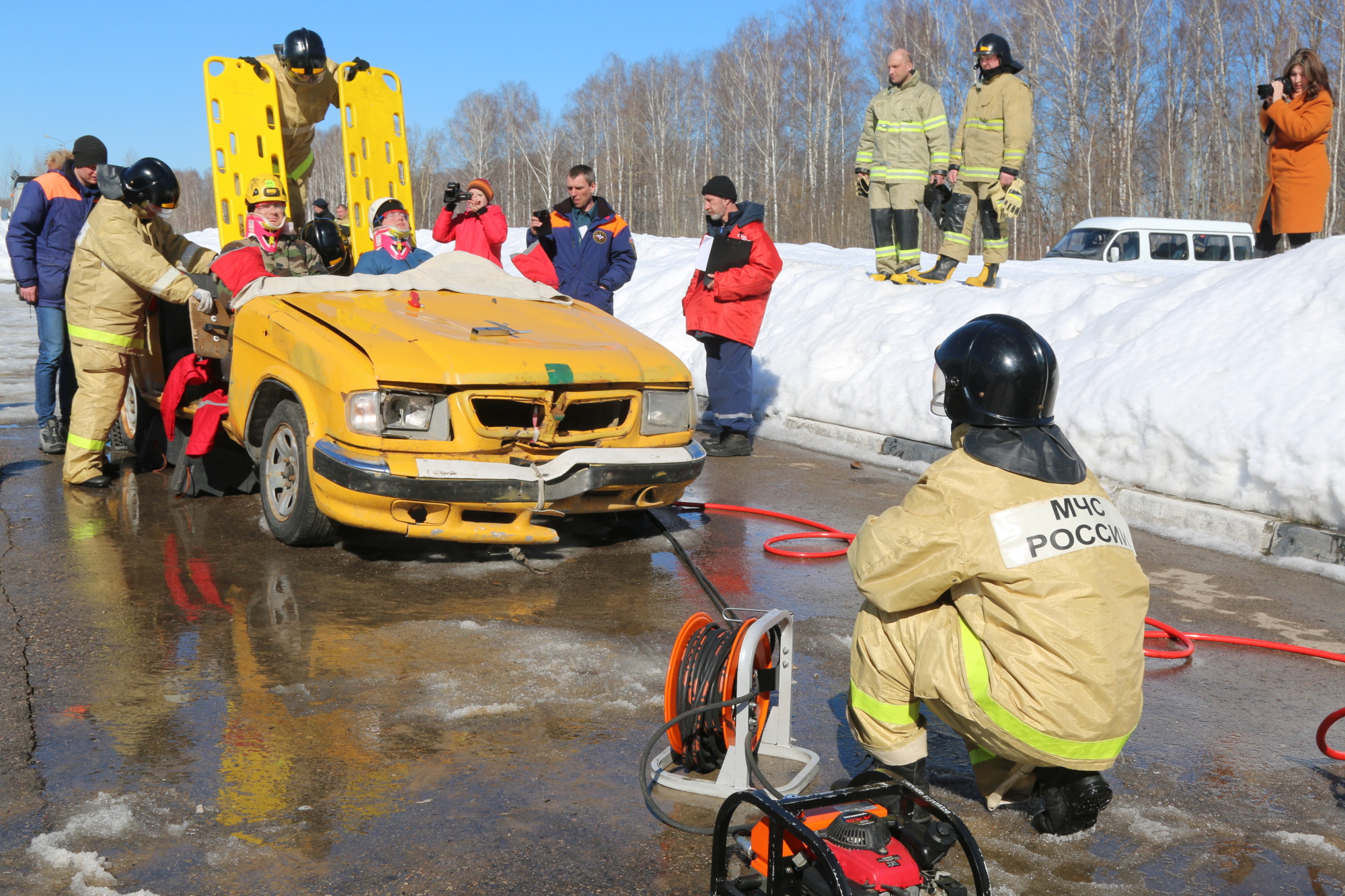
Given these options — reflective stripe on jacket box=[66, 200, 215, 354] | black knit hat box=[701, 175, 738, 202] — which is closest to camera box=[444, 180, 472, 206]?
black knit hat box=[701, 175, 738, 202]

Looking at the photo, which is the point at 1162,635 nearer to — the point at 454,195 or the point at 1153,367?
the point at 1153,367

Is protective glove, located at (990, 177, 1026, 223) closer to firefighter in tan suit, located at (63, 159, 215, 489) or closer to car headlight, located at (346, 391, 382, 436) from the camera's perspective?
firefighter in tan suit, located at (63, 159, 215, 489)

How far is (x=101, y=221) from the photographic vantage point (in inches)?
287

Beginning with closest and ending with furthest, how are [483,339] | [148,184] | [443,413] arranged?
[443,413] < [483,339] < [148,184]

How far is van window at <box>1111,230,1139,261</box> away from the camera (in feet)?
66.8

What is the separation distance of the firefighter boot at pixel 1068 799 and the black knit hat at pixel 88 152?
8565mm

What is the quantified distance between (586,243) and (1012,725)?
24.4 ft

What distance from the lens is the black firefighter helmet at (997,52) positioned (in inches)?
460

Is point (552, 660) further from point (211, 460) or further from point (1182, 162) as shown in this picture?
point (1182, 162)

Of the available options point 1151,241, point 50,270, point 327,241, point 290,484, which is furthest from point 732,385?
point 1151,241

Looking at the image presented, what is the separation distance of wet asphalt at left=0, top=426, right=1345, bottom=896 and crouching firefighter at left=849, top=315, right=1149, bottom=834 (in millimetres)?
374

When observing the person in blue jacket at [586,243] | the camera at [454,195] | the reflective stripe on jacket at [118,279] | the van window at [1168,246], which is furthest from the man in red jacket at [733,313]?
the van window at [1168,246]

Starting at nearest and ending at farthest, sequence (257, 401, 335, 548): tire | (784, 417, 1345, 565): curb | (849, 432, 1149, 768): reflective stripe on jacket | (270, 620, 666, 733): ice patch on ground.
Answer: (849, 432, 1149, 768): reflective stripe on jacket → (270, 620, 666, 733): ice patch on ground → (257, 401, 335, 548): tire → (784, 417, 1345, 565): curb

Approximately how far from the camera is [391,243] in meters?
7.96
